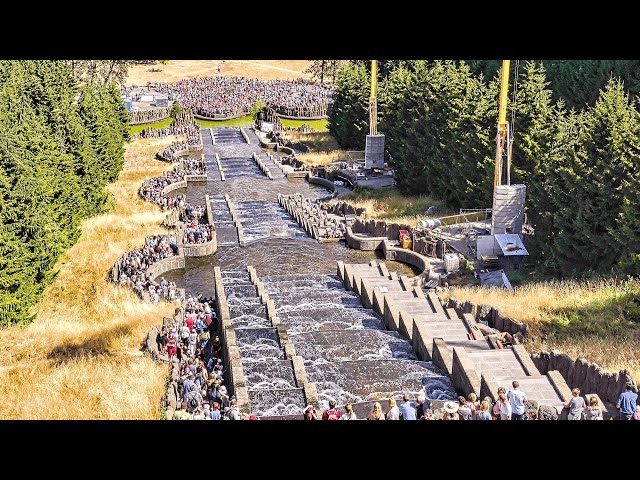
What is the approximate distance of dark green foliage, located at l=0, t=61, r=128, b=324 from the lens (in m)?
31.4

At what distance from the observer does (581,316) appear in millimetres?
26797

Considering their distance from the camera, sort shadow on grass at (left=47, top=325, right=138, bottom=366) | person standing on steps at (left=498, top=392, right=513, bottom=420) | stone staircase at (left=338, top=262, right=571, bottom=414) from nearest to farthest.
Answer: person standing on steps at (left=498, top=392, right=513, bottom=420) < stone staircase at (left=338, top=262, right=571, bottom=414) < shadow on grass at (left=47, top=325, right=138, bottom=366)

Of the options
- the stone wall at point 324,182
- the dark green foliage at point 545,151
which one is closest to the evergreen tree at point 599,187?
the dark green foliage at point 545,151

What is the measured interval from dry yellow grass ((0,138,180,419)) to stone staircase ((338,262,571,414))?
29.4 feet

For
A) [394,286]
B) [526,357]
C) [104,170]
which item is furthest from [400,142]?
[526,357]

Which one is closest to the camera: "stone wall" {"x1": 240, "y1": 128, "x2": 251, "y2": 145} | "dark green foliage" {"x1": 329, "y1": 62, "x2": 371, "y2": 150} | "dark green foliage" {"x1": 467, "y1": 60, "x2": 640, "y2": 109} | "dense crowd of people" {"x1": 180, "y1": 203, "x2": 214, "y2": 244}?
"dense crowd of people" {"x1": 180, "y1": 203, "x2": 214, "y2": 244}

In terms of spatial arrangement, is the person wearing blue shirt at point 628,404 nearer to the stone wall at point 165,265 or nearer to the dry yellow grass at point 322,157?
the stone wall at point 165,265

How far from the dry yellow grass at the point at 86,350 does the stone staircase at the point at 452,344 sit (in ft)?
29.4

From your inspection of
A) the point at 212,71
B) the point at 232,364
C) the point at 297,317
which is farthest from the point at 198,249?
the point at 212,71

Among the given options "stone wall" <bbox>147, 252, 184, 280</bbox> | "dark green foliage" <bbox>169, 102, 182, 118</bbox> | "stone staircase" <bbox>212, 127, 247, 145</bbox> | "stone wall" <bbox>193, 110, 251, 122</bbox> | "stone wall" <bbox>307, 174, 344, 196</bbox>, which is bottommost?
"stone wall" <bbox>147, 252, 184, 280</bbox>

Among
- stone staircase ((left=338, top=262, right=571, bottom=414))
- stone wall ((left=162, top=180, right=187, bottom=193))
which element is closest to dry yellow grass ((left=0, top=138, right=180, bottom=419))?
stone staircase ((left=338, top=262, right=571, bottom=414))

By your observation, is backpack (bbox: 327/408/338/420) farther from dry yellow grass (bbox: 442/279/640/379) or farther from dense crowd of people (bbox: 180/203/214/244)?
dense crowd of people (bbox: 180/203/214/244)
